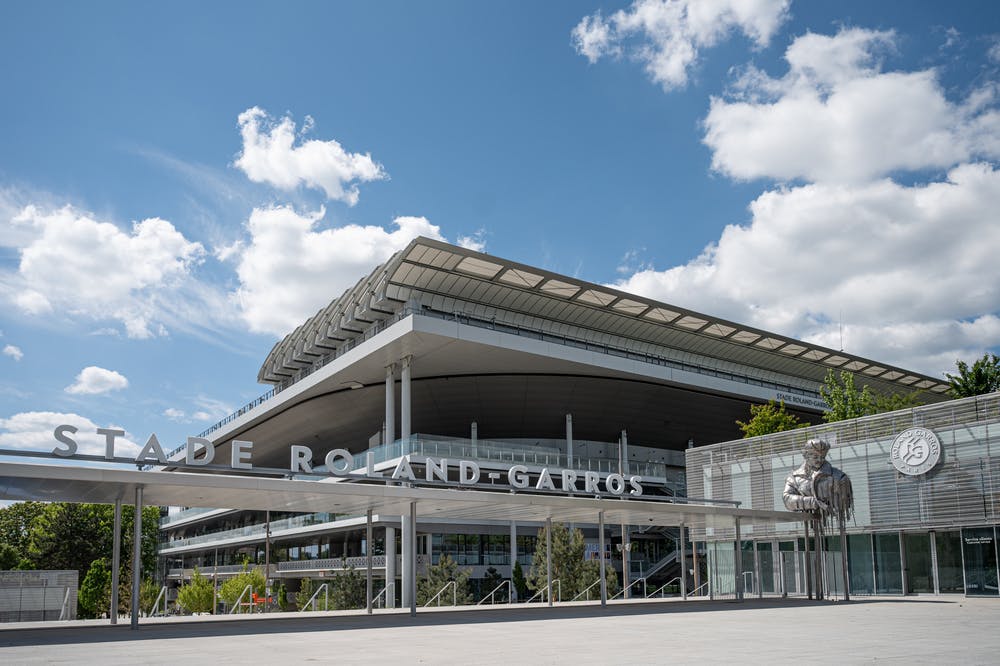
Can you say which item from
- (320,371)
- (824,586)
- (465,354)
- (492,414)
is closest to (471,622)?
(824,586)

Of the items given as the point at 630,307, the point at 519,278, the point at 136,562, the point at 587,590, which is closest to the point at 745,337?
the point at 630,307

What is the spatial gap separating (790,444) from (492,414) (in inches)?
1054

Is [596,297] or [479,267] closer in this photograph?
[479,267]

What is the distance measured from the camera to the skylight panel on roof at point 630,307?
5353 cm

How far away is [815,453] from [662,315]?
973 inches

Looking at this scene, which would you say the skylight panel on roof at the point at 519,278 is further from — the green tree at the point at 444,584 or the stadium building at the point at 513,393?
the green tree at the point at 444,584

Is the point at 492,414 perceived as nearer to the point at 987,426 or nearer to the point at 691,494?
the point at 691,494

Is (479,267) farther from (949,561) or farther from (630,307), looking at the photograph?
(949,561)

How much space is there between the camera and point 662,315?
185 ft

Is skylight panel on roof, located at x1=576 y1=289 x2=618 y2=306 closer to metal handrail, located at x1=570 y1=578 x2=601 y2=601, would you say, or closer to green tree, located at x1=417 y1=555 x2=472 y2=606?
metal handrail, located at x1=570 y1=578 x2=601 y2=601

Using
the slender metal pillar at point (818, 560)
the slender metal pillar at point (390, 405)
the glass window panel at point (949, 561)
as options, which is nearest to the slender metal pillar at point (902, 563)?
the glass window panel at point (949, 561)

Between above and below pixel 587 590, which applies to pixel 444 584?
above

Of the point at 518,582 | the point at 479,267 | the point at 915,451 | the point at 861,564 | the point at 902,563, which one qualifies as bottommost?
the point at 518,582

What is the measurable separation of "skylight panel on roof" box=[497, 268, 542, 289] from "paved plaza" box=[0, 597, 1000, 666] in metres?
26.5
